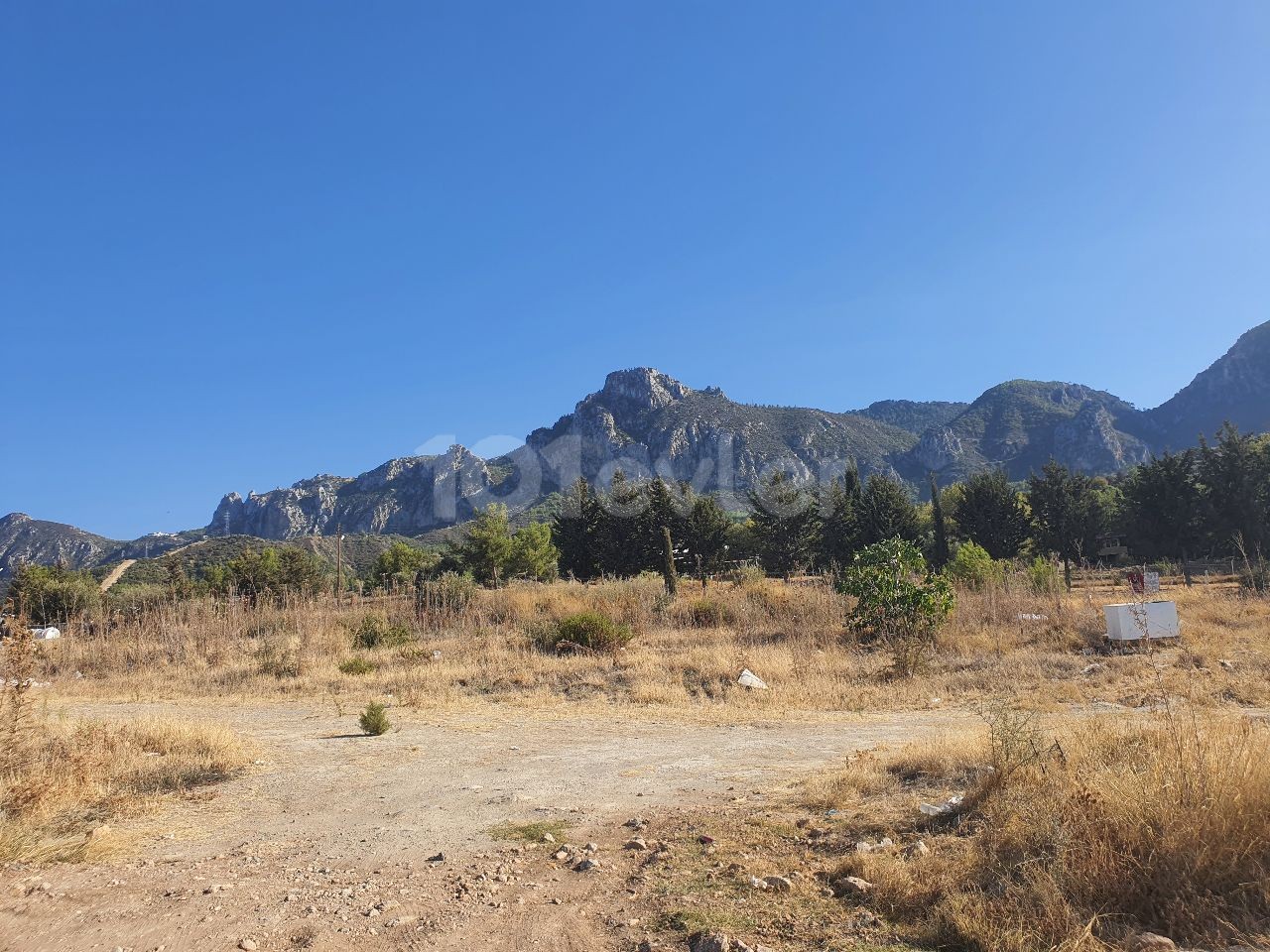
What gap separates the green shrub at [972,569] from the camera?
23.2 meters

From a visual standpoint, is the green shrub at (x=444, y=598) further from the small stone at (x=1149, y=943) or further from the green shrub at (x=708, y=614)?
the small stone at (x=1149, y=943)

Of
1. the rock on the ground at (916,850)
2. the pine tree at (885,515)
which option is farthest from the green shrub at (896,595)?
the pine tree at (885,515)

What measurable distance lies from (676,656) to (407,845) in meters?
10.4

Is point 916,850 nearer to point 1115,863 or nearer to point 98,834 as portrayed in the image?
point 1115,863

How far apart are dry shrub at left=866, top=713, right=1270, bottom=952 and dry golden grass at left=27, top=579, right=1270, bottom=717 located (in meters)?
6.64

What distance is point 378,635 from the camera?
62.8 ft

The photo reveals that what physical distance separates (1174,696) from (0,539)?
132166mm

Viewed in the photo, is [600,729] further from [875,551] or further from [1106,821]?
[875,551]

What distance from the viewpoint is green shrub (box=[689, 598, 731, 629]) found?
20.2m

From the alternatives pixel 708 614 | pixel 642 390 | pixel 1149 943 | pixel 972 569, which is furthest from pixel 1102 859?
pixel 642 390

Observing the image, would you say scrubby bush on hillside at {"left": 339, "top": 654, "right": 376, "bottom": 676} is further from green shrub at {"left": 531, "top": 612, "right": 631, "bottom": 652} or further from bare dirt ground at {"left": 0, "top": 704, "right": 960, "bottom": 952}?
bare dirt ground at {"left": 0, "top": 704, "right": 960, "bottom": 952}

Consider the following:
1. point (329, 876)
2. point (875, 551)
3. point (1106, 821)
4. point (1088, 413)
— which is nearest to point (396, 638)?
point (875, 551)

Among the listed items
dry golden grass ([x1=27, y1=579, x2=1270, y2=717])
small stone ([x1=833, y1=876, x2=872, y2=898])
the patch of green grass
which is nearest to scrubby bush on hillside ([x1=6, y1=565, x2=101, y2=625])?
dry golden grass ([x1=27, y1=579, x2=1270, y2=717])

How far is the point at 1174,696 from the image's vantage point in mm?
9555
